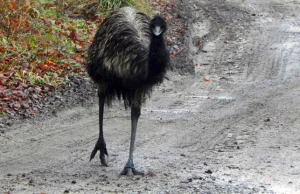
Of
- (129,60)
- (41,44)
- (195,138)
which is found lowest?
(195,138)

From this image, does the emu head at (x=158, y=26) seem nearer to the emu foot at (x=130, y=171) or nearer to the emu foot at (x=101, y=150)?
the emu foot at (x=130, y=171)

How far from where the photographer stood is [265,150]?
8.72 meters

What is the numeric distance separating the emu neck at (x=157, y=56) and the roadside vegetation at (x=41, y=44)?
3.32m

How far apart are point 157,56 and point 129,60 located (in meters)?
0.51

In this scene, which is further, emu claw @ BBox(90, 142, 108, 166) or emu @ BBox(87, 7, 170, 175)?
emu claw @ BBox(90, 142, 108, 166)

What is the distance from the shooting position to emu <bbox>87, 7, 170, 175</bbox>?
734 cm

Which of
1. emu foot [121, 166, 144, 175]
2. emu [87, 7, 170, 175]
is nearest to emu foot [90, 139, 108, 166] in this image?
emu [87, 7, 170, 175]

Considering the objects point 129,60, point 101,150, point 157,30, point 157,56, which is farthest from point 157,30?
point 101,150

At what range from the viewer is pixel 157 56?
7.30 m

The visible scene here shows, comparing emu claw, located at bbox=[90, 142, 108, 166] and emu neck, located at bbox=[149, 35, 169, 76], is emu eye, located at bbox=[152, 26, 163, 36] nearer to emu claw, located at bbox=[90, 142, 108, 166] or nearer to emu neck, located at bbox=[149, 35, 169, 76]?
emu neck, located at bbox=[149, 35, 169, 76]

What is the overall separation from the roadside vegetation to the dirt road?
2.63ft

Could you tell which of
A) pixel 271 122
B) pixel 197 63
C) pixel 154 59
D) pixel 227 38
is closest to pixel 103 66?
pixel 154 59

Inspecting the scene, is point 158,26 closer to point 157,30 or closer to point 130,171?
point 157,30

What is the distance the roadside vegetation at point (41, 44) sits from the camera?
10.9 m
